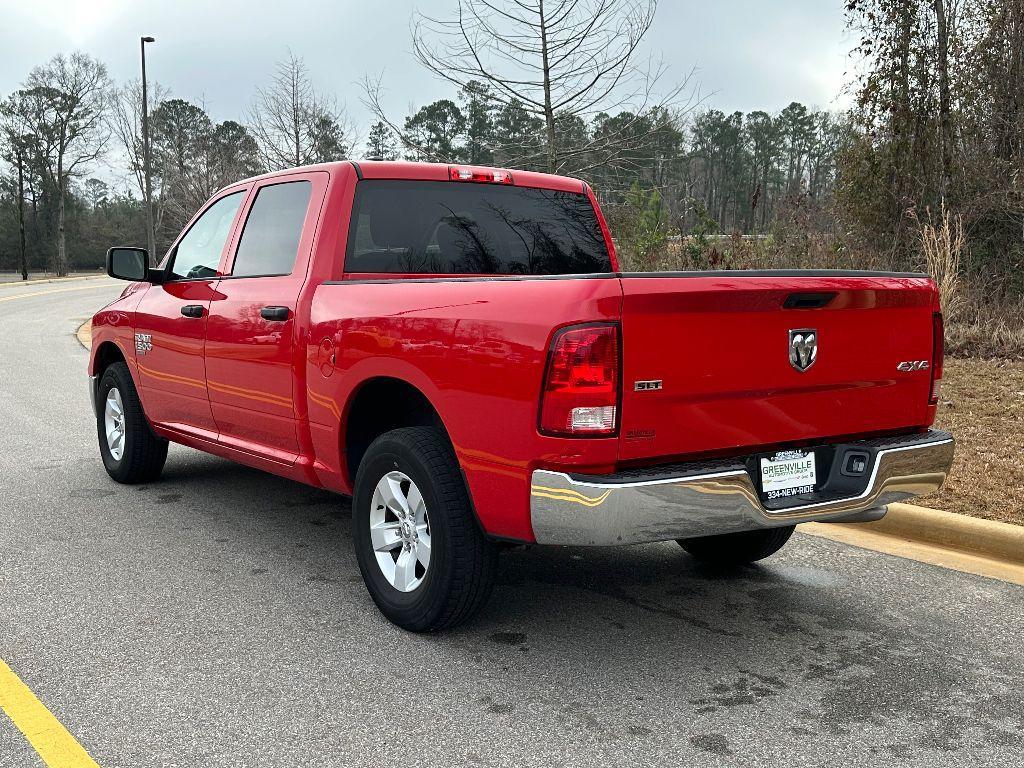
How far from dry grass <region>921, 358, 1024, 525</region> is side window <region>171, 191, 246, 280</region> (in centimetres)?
425

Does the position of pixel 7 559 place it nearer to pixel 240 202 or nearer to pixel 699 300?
pixel 240 202

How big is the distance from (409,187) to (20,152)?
60.2m

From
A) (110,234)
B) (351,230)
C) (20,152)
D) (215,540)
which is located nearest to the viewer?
(351,230)

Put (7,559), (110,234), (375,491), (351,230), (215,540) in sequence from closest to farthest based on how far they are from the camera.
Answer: (375,491), (351,230), (7,559), (215,540), (110,234)

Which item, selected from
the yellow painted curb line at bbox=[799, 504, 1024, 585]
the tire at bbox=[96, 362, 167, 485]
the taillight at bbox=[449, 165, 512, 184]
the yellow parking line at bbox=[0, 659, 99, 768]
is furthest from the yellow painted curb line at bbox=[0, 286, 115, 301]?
the yellow painted curb line at bbox=[799, 504, 1024, 585]

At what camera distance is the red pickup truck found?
10.4ft

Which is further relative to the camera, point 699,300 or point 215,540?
point 215,540

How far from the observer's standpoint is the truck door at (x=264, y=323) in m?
4.55

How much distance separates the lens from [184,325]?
5422 millimetres

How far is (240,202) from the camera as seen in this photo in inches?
212

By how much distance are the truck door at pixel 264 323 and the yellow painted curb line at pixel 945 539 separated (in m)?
3.05

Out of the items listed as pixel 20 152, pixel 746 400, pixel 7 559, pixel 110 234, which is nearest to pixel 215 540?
pixel 7 559

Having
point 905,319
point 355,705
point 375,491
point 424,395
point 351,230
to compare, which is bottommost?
point 355,705

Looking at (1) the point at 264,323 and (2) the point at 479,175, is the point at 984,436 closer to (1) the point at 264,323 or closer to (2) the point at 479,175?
(2) the point at 479,175
